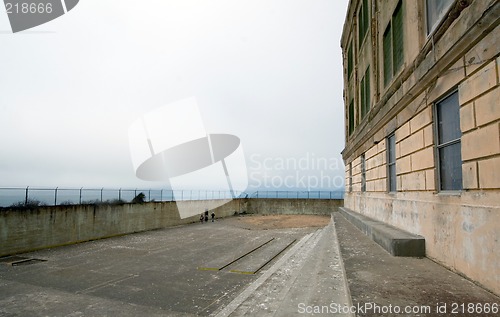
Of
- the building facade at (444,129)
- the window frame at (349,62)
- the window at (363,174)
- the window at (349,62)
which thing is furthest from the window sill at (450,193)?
the window at (349,62)

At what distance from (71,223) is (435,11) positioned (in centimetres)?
2446

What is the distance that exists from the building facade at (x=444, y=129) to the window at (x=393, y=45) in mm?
36

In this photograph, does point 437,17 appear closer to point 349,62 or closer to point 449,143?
point 449,143

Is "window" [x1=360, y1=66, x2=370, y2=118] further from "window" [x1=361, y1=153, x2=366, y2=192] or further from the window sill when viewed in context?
the window sill

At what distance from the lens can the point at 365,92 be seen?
1631 cm

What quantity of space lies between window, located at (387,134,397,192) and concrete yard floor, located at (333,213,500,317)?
440 centimetres

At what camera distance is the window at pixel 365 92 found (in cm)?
1557

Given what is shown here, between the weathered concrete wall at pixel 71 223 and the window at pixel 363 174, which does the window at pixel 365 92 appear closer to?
the window at pixel 363 174

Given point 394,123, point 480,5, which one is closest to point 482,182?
point 480,5

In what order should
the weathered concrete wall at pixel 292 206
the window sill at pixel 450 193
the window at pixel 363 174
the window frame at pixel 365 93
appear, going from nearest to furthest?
the window sill at pixel 450 193
the window frame at pixel 365 93
the window at pixel 363 174
the weathered concrete wall at pixel 292 206

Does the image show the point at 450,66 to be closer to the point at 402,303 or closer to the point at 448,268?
the point at 448,268

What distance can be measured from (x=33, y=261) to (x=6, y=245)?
3.35 meters

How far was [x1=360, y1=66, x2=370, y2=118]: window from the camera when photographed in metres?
15.6

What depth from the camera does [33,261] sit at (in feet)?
51.6
